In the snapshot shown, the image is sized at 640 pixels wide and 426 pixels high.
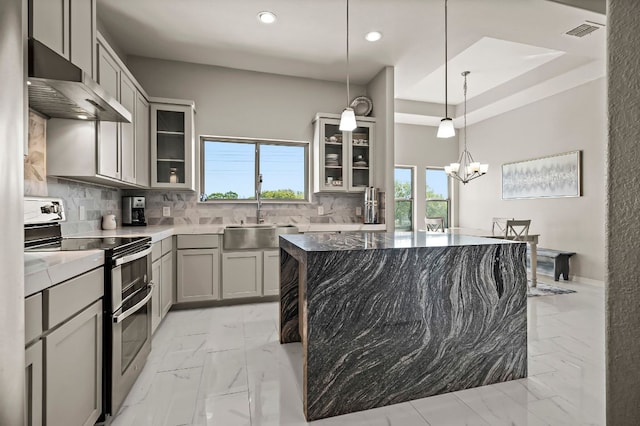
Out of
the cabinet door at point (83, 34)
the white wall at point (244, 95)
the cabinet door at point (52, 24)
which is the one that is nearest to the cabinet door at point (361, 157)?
the white wall at point (244, 95)

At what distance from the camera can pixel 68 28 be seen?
6.25 ft

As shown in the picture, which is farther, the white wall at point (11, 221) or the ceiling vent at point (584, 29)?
the ceiling vent at point (584, 29)

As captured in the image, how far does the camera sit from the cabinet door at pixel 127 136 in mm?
2809

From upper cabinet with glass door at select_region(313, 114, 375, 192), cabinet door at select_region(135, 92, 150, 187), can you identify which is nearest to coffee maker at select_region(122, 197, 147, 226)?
cabinet door at select_region(135, 92, 150, 187)

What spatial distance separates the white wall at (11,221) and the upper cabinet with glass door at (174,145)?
2903 millimetres

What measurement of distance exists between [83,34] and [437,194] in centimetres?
659

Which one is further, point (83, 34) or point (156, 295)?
point (156, 295)

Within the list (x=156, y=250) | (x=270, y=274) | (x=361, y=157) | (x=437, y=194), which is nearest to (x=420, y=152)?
(x=437, y=194)

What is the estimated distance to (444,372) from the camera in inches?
75.4

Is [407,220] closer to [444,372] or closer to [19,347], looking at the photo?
[444,372]

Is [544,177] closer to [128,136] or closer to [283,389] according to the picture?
[283,389]

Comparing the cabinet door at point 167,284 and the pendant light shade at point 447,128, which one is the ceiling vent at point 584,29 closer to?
the pendant light shade at point 447,128

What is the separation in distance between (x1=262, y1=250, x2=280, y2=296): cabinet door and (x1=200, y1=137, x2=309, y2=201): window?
92cm

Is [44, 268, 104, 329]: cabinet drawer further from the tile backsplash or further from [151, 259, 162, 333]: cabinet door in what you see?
[151, 259, 162, 333]: cabinet door
